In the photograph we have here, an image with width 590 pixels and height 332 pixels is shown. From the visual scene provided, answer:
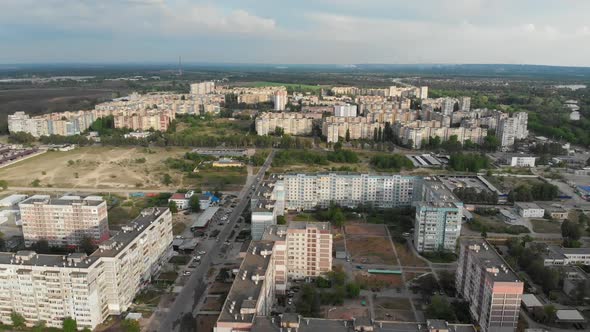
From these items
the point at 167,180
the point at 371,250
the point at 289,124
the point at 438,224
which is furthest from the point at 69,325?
the point at 289,124

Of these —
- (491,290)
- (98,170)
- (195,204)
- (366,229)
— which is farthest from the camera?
(98,170)

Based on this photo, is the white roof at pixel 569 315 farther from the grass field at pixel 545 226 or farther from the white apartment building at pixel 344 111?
the white apartment building at pixel 344 111

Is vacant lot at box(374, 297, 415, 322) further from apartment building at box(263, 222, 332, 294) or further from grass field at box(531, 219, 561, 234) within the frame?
grass field at box(531, 219, 561, 234)

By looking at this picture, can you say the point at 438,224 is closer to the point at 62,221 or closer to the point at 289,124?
the point at 62,221

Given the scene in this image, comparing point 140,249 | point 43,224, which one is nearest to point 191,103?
point 43,224

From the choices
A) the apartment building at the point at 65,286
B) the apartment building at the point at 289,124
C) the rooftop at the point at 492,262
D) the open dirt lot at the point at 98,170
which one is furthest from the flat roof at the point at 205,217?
the apartment building at the point at 289,124

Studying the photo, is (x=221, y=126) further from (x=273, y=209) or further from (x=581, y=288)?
(x=581, y=288)

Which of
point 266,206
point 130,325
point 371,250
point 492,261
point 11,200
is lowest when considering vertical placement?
point 371,250
